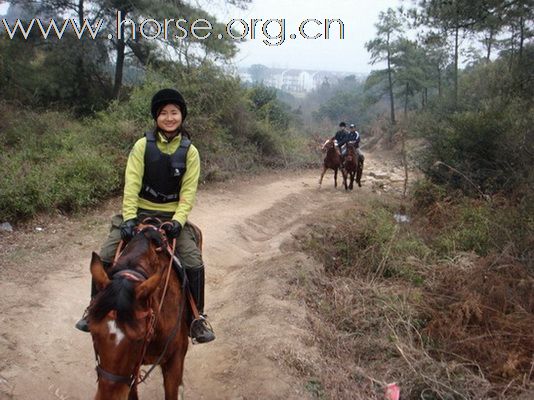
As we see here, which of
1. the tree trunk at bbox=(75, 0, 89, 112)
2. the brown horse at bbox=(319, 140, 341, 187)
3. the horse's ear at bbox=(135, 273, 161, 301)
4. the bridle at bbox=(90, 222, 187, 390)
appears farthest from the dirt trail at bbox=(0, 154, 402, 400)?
the tree trunk at bbox=(75, 0, 89, 112)

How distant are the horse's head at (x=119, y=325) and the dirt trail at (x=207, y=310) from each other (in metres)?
1.90

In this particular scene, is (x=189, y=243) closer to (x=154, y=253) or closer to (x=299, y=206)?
(x=154, y=253)

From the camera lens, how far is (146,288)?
2586 mm

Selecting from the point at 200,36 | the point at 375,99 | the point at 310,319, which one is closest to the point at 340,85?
the point at 375,99

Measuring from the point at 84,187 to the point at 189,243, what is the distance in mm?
6687

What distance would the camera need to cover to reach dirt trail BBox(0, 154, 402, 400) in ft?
14.4

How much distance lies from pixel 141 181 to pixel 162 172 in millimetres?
205

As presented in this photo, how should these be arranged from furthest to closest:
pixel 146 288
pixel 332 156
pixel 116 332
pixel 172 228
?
pixel 332 156, pixel 172 228, pixel 146 288, pixel 116 332

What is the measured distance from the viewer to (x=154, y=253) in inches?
132

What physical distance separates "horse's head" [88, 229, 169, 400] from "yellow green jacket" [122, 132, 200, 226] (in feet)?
4.13

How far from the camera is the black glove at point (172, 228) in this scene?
374 centimetres

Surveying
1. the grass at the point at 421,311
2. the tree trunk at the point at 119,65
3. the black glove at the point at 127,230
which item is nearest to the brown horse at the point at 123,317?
the black glove at the point at 127,230

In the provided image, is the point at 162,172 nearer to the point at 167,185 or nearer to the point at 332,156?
the point at 167,185

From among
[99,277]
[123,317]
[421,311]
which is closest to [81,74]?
[421,311]
